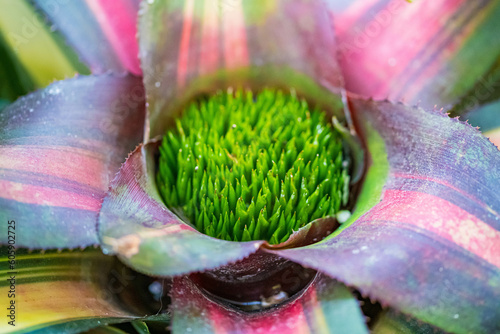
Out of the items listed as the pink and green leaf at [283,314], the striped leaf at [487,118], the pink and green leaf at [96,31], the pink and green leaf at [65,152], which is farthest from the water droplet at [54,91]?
the striped leaf at [487,118]

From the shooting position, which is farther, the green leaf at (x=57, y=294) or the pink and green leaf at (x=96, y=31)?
the pink and green leaf at (x=96, y=31)

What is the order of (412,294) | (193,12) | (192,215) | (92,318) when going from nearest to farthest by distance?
(412,294), (92,318), (192,215), (193,12)

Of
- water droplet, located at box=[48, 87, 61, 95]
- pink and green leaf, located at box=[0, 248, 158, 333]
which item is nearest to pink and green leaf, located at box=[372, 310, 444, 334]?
pink and green leaf, located at box=[0, 248, 158, 333]

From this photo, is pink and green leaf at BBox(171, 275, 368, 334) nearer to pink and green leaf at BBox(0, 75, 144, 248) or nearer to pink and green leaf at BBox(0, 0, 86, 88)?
pink and green leaf at BBox(0, 75, 144, 248)

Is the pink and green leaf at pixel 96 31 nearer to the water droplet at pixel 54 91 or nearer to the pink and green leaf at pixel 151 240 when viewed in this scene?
the water droplet at pixel 54 91

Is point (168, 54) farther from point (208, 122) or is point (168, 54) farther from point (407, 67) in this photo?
point (407, 67)

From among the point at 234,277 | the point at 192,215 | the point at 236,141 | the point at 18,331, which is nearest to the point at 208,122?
the point at 236,141

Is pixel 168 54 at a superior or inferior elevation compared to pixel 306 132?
superior

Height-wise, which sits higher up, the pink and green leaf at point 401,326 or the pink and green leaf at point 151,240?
the pink and green leaf at point 151,240
